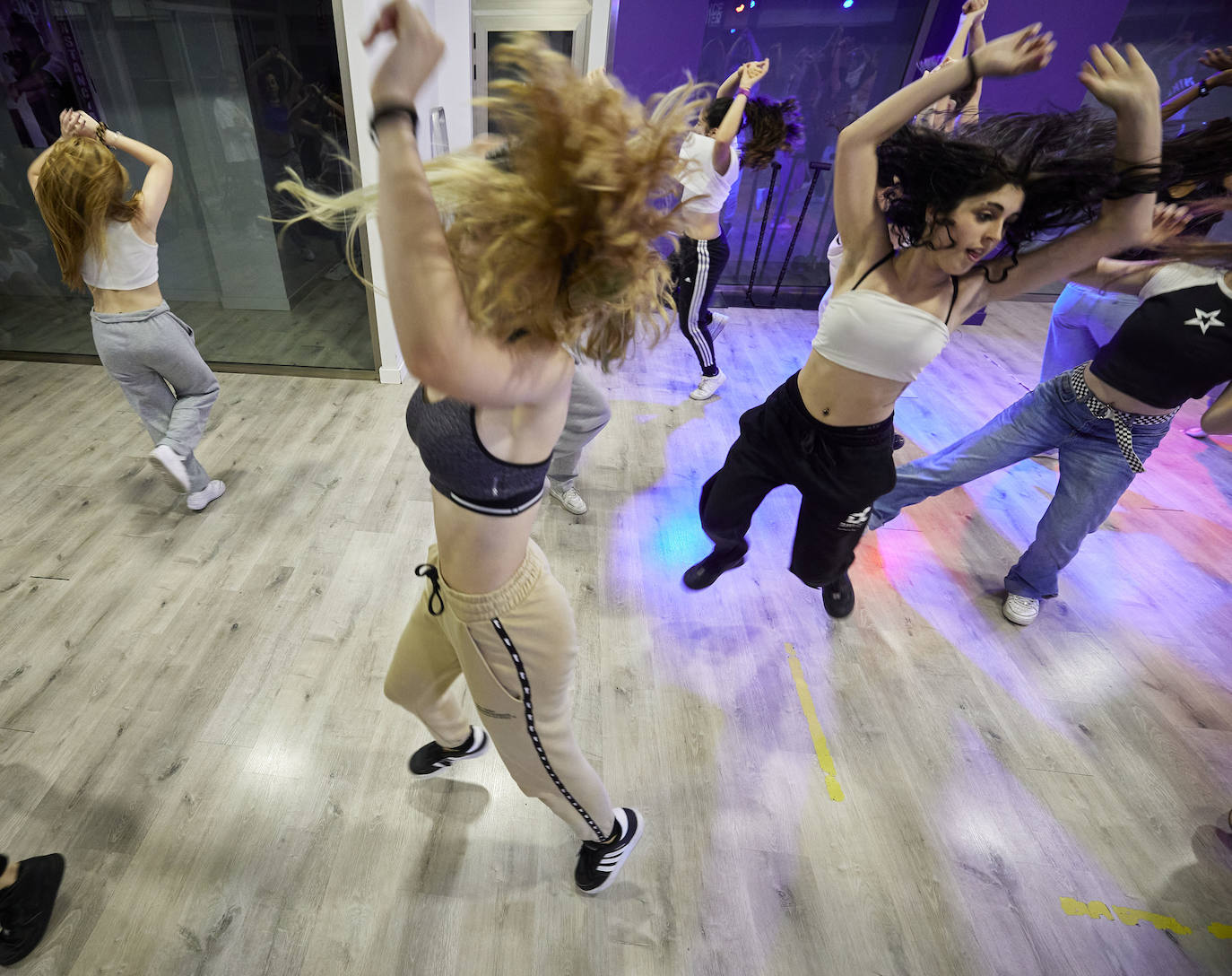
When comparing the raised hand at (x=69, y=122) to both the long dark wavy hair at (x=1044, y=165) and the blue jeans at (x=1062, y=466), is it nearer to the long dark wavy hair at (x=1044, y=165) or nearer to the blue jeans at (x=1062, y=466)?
the long dark wavy hair at (x=1044, y=165)

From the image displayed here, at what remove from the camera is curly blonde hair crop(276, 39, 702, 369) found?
70cm

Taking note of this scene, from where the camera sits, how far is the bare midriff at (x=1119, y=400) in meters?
1.95

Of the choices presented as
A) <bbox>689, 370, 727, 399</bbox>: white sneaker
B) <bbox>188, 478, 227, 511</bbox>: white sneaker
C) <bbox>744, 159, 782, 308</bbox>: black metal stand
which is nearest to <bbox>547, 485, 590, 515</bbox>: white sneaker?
<bbox>689, 370, 727, 399</bbox>: white sneaker

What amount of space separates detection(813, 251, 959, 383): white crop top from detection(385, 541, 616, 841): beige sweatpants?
1056 mm

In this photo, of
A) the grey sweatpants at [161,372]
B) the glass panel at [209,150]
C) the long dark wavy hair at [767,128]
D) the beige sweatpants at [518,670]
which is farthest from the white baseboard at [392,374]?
the beige sweatpants at [518,670]

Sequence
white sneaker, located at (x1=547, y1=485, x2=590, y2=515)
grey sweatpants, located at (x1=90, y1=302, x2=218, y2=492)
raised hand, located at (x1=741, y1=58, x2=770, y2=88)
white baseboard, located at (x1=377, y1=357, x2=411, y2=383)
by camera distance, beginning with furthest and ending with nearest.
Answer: white baseboard, located at (x1=377, y1=357, x2=411, y2=383)
raised hand, located at (x1=741, y1=58, x2=770, y2=88)
white sneaker, located at (x1=547, y1=485, x2=590, y2=515)
grey sweatpants, located at (x1=90, y1=302, x2=218, y2=492)

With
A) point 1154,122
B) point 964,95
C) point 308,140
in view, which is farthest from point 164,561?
point 1154,122

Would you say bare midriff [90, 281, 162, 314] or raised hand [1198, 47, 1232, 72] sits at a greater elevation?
raised hand [1198, 47, 1232, 72]

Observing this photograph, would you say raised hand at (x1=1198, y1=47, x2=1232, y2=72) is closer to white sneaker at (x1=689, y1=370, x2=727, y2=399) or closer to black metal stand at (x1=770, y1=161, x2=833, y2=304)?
white sneaker at (x1=689, y1=370, x2=727, y2=399)

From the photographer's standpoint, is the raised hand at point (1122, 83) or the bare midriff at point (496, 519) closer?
the bare midriff at point (496, 519)

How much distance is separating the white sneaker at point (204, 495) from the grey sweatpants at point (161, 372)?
23 mm

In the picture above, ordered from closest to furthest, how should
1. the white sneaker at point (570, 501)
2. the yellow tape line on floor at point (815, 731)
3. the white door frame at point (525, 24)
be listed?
1. the yellow tape line on floor at point (815, 731)
2. the white sneaker at point (570, 501)
3. the white door frame at point (525, 24)

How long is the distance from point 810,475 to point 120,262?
8.32ft

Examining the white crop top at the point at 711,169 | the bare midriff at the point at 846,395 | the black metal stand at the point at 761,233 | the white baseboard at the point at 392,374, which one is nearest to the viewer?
the bare midriff at the point at 846,395
